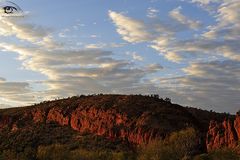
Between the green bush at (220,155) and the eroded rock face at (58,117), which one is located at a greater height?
the eroded rock face at (58,117)

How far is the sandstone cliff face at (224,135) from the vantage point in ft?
190

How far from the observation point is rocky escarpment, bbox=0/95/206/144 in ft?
244

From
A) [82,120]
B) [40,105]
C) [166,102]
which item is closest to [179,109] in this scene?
[166,102]

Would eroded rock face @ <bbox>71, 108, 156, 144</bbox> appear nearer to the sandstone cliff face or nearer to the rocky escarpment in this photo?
the rocky escarpment

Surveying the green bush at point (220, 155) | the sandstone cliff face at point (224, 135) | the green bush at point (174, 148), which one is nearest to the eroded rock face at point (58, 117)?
the green bush at point (174, 148)

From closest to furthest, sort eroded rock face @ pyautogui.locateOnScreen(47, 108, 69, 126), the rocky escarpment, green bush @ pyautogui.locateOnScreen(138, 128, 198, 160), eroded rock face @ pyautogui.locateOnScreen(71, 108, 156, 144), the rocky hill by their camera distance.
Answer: green bush @ pyautogui.locateOnScreen(138, 128, 198, 160) → the rocky hill → the rocky escarpment → eroded rock face @ pyautogui.locateOnScreen(71, 108, 156, 144) → eroded rock face @ pyautogui.locateOnScreen(47, 108, 69, 126)

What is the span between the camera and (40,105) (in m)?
109

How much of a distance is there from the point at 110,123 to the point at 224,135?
86.3 ft

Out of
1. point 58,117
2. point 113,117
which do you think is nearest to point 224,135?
point 113,117

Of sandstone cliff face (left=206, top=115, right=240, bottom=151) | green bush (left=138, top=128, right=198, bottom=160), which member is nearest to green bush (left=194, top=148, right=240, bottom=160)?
green bush (left=138, top=128, right=198, bottom=160)

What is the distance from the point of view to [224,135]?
2361 inches

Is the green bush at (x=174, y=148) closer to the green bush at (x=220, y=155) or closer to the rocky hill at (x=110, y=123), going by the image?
the rocky hill at (x=110, y=123)

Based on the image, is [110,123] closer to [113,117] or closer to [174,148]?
[113,117]

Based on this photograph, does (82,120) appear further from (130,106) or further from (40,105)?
(40,105)
